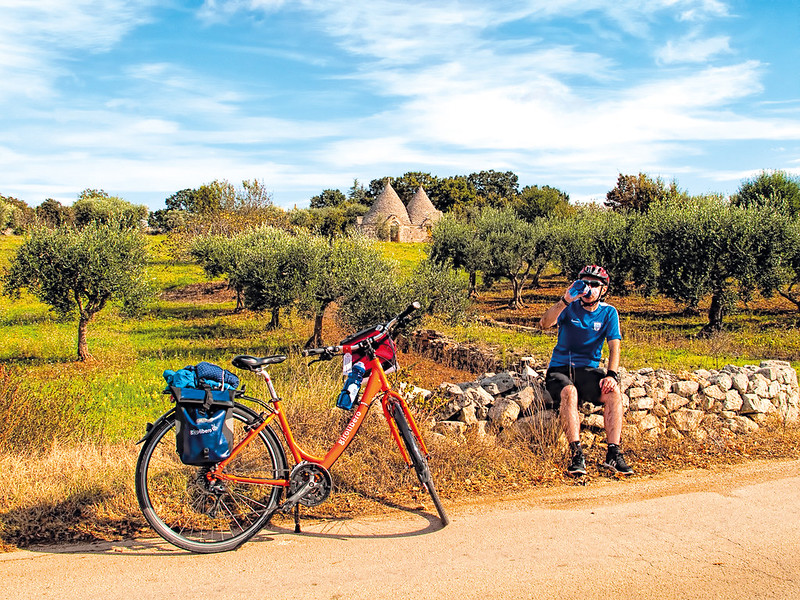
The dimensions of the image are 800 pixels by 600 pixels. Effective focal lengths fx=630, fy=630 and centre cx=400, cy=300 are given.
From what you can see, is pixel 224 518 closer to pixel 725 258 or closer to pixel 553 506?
pixel 553 506

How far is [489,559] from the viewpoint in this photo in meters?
3.69

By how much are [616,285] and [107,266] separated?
1978 cm

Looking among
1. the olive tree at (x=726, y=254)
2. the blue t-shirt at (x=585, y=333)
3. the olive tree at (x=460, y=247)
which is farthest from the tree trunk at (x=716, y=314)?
the blue t-shirt at (x=585, y=333)

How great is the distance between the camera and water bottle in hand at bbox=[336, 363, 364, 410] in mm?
4297

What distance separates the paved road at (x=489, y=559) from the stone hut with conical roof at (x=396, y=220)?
5723cm

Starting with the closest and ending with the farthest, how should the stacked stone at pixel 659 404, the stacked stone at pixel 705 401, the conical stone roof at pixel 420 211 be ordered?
the stacked stone at pixel 659 404 → the stacked stone at pixel 705 401 → the conical stone roof at pixel 420 211

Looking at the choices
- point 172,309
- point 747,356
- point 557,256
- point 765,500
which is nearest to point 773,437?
point 765,500

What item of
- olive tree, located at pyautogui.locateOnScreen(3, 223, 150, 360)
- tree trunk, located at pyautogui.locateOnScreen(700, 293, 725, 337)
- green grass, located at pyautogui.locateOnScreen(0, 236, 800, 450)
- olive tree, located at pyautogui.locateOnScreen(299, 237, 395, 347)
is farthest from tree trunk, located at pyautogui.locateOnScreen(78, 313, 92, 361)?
tree trunk, located at pyautogui.locateOnScreen(700, 293, 725, 337)

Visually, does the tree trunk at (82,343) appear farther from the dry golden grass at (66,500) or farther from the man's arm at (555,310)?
the man's arm at (555,310)

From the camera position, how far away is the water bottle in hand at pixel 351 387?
4.30 meters

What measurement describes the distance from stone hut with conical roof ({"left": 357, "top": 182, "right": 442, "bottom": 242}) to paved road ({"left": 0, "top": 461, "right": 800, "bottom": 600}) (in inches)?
2253

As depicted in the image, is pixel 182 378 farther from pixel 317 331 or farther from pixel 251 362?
pixel 317 331

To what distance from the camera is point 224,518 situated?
4191 mm

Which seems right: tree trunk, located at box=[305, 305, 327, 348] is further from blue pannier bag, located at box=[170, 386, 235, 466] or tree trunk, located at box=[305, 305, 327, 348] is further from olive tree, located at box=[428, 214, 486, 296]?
→ blue pannier bag, located at box=[170, 386, 235, 466]
